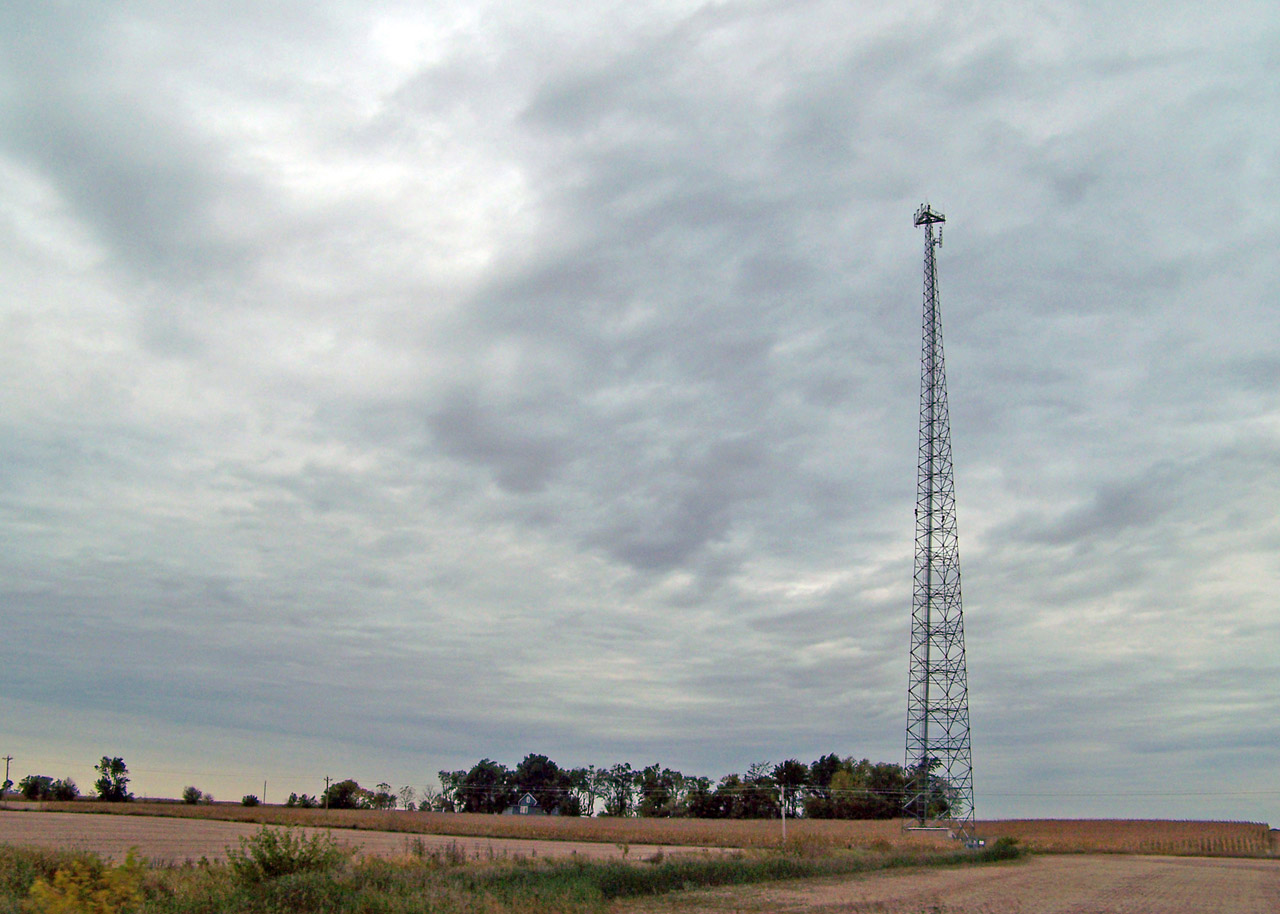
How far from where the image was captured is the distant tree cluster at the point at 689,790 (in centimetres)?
11181

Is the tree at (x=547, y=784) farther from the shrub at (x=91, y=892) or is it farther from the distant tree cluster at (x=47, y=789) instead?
the shrub at (x=91, y=892)

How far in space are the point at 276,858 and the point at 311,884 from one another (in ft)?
7.82

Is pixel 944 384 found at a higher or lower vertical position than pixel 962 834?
higher

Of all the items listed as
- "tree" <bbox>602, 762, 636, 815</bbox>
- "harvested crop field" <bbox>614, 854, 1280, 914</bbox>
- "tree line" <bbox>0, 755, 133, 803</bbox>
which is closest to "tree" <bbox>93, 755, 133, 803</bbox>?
"tree line" <bbox>0, 755, 133, 803</bbox>

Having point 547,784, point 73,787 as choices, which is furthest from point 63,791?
point 547,784

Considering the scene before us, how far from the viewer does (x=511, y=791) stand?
149 meters

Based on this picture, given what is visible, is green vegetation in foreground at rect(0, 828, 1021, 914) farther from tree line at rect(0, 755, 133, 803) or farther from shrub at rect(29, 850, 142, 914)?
tree line at rect(0, 755, 133, 803)

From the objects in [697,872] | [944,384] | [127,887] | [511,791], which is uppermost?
[944,384]

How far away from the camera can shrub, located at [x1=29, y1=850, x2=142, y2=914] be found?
16.3 m

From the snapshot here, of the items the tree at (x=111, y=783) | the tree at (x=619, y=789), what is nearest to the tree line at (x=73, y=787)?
the tree at (x=111, y=783)

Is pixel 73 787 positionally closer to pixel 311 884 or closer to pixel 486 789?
pixel 486 789

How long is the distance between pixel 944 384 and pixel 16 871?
53189 mm

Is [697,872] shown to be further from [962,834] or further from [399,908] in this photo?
[962,834]

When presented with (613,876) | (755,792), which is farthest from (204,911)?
(755,792)
